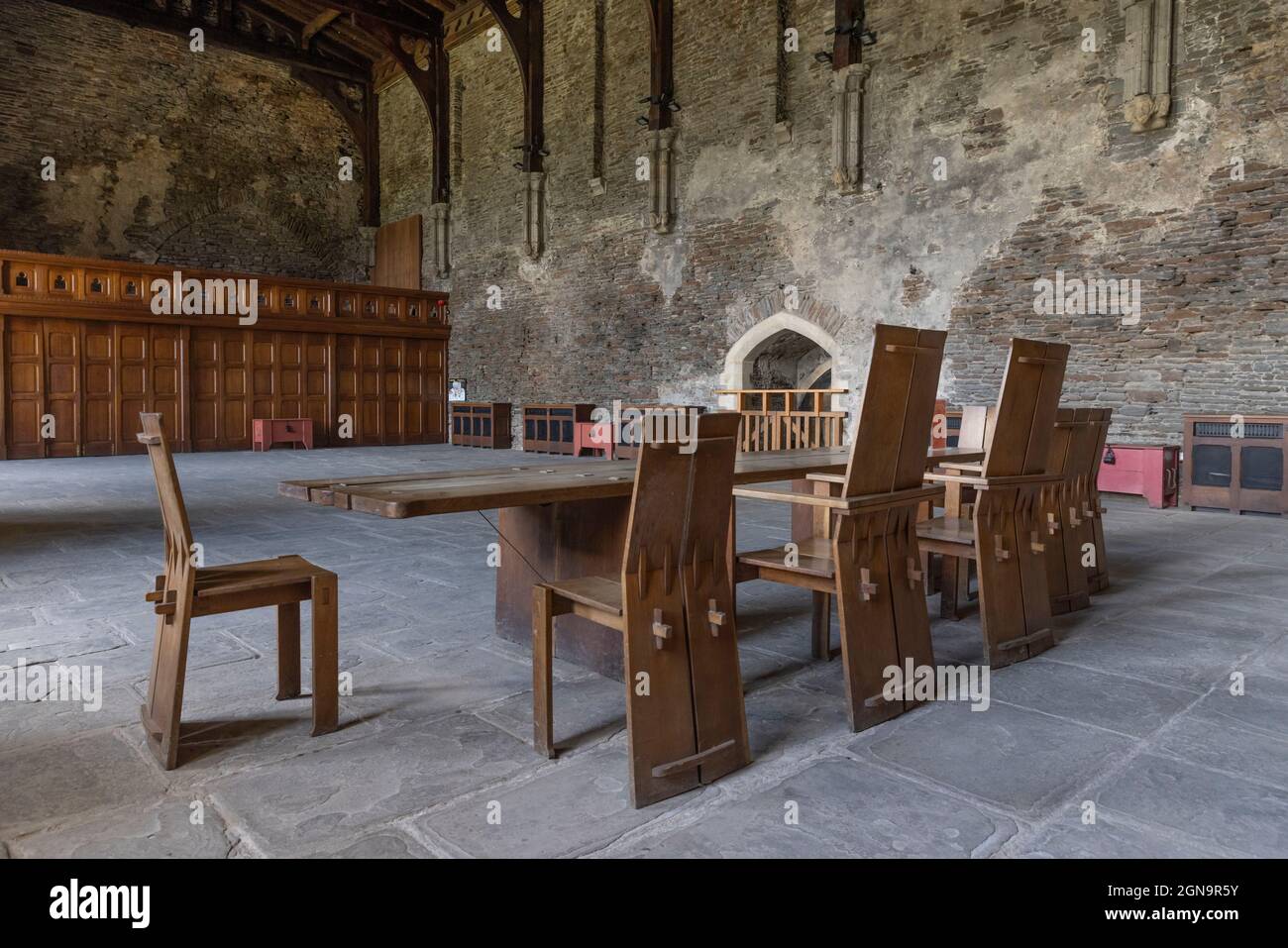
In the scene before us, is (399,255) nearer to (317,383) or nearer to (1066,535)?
(317,383)

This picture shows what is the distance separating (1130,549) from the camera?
5559mm

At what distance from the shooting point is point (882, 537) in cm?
270

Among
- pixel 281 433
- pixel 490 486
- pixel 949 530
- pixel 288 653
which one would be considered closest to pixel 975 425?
pixel 949 530

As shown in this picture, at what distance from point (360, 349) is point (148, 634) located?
12812 millimetres

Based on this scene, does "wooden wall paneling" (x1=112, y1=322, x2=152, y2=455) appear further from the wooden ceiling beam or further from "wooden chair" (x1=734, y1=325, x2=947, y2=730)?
"wooden chair" (x1=734, y1=325, x2=947, y2=730)

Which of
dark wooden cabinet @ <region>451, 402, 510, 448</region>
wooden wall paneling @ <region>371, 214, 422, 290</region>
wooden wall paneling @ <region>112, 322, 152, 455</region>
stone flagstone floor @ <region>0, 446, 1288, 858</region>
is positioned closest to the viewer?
stone flagstone floor @ <region>0, 446, 1288, 858</region>

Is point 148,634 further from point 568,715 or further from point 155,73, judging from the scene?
point 155,73

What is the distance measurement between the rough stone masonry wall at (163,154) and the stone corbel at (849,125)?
474 inches

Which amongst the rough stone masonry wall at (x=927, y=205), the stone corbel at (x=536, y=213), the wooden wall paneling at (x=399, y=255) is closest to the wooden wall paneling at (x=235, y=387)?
the wooden wall paneling at (x=399, y=255)

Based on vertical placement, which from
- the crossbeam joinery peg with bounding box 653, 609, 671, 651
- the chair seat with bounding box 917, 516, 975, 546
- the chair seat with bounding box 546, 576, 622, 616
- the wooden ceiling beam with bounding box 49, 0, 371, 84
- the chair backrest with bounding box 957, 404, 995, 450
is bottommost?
the crossbeam joinery peg with bounding box 653, 609, 671, 651

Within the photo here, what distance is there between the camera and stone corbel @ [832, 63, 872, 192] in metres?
10.2

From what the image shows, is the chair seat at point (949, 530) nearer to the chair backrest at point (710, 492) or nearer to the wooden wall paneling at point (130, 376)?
the chair backrest at point (710, 492)

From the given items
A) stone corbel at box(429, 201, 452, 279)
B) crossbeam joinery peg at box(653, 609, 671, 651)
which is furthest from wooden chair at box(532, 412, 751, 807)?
stone corbel at box(429, 201, 452, 279)

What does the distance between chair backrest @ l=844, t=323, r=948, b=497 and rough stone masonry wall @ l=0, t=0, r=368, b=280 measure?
16996 millimetres
